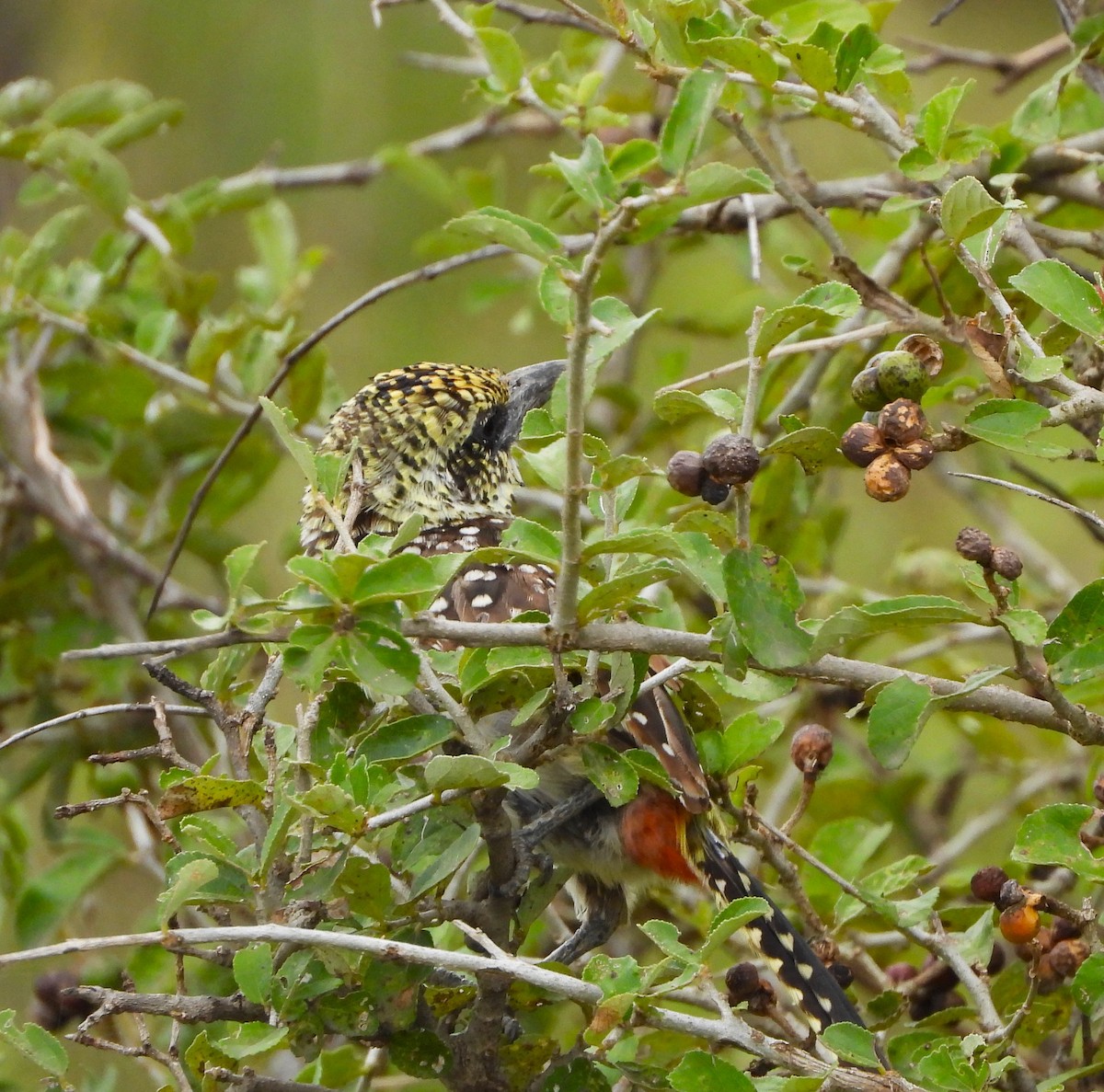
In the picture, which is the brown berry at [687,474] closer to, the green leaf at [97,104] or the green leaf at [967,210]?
the green leaf at [967,210]

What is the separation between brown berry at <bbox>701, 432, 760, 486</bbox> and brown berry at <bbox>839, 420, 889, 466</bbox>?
8.0 inches

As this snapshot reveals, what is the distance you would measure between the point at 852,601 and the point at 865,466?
1765mm

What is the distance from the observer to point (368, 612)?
1.74 meters

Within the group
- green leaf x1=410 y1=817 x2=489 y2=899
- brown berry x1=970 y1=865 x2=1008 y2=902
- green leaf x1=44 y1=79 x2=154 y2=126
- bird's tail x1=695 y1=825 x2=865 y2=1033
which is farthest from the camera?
green leaf x1=44 y1=79 x2=154 y2=126

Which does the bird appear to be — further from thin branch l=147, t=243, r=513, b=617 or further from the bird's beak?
thin branch l=147, t=243, r=513, b=617

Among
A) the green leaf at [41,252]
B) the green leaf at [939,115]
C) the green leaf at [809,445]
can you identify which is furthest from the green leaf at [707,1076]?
the green leaf at [41,252]

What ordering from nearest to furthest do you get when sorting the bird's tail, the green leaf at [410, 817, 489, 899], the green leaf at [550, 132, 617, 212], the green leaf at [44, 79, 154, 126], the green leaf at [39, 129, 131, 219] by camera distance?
the green leaf at [550, 132, 617, 212] < the green leaf at [410, 817, 489, 899] < the bird's tail < the green leaf at [39, 129, 131, 219] < the green leaf at [44, 79, 154, 126]

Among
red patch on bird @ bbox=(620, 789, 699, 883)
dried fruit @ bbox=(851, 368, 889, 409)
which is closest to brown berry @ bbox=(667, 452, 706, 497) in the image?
dried fruit @ bbox=(851, 368, 889, 409)

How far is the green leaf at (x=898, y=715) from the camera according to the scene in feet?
6.13

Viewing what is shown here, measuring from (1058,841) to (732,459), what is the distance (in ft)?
2.38

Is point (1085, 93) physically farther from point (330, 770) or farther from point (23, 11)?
point (23, 11)

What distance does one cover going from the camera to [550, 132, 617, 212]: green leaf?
5.65ft

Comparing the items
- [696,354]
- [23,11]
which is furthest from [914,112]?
[696,354]

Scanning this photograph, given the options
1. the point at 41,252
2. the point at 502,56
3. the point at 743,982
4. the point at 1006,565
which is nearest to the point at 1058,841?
the point at 1006,565
